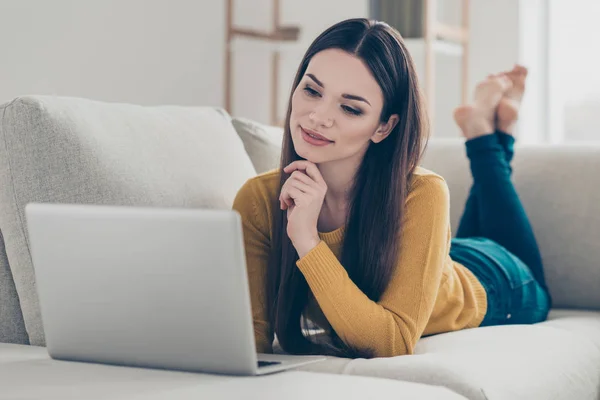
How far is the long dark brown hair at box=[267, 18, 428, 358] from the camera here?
1.35 meters

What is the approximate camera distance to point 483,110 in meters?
2.10

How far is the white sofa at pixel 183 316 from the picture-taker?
1016mm

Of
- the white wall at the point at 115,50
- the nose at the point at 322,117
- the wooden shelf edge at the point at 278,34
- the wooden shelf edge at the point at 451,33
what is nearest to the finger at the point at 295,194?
the nose at the point at 322,117

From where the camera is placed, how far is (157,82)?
341 cm

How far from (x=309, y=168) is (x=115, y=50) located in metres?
2.06

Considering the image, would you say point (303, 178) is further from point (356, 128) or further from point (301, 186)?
point (356, 128)

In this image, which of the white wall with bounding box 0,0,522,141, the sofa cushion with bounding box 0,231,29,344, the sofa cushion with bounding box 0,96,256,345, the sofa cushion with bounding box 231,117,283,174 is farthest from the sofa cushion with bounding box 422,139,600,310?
the white wall with bounding box 0,0,522,141

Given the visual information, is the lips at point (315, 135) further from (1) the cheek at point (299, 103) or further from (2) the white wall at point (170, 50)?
(2) the white wall at point (170, 50)

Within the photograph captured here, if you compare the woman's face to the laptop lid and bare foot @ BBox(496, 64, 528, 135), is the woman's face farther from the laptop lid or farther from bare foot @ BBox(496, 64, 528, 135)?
bare foot @ BBox(496, 64, 528, 135)

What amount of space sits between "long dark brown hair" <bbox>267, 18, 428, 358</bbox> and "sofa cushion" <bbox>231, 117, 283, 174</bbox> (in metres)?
0.41

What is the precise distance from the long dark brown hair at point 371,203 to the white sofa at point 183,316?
158 mm

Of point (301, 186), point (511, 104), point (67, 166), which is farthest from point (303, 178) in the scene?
point (511, 104)

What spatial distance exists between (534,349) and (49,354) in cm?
75

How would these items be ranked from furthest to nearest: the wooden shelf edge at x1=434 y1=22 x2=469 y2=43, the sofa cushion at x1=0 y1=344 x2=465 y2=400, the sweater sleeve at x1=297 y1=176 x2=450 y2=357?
the wooden shelf edge at x1=434 y1=22 x2=469 y2=43
the sweater sleeve at x1=297 y1=176 x2=450 y2=357
the sofa cushion at x1=0 y1=344 x2=465 y2=400
